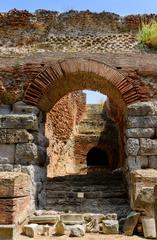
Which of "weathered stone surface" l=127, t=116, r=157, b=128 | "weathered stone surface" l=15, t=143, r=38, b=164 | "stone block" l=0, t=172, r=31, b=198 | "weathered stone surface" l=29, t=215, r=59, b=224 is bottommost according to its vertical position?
"weathered stone surface" l=29, t=215, r=59, b=224

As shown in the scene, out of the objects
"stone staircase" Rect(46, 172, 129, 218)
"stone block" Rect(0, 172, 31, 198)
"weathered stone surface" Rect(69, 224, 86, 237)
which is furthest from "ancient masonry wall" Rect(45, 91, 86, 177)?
"weathered stone surface" Rect(69, 224, 86, 237)

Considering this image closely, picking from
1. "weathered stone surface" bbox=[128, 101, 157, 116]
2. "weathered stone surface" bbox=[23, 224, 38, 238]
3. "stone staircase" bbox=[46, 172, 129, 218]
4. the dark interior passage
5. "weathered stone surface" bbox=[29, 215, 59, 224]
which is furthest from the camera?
the dark interior passage

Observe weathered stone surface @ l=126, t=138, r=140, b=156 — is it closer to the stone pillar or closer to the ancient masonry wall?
the stone pillar

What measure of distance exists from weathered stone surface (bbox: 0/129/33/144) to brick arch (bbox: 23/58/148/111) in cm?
72

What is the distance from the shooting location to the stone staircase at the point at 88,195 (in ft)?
24.0

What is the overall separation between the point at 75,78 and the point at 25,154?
6.85 feet

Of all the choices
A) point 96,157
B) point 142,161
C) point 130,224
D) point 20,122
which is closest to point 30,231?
point 130,224

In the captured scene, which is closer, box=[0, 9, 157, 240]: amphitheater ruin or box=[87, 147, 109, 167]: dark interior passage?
box=[0, 9, 157, 240]: amphitheater ruin

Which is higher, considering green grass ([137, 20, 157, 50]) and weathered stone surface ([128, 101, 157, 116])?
green grass ([137, 20, 157, 50])

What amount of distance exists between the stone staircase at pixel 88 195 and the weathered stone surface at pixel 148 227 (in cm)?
119

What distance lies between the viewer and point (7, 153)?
669 cm

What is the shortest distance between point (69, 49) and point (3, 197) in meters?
3.91

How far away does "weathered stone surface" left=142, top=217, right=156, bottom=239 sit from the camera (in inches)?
209

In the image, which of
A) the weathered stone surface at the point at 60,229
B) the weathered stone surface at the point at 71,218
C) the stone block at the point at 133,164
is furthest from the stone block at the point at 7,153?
the stone block at the point at 133,164
